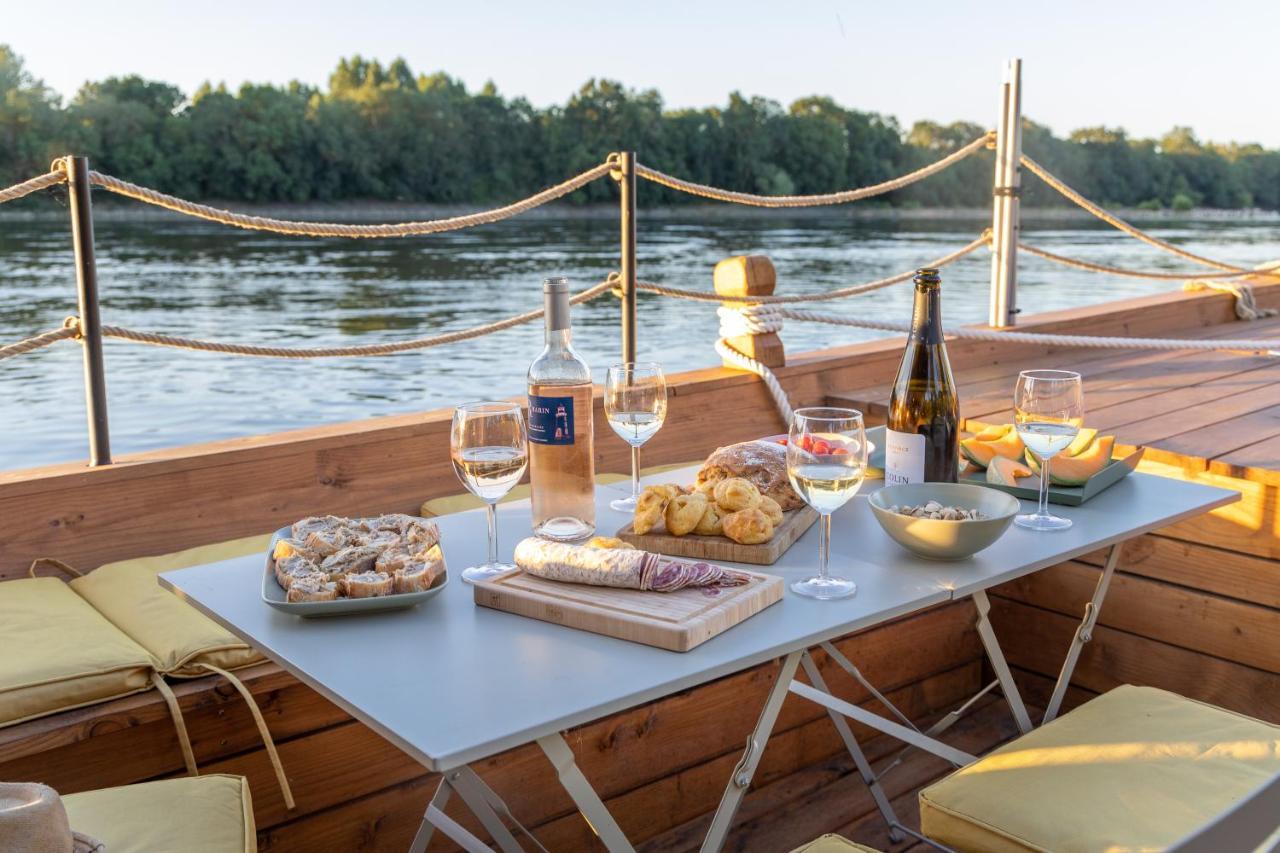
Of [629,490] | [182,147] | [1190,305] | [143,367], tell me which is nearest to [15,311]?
[143,367]

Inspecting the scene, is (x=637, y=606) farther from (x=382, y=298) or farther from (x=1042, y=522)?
(x=382, y=298)

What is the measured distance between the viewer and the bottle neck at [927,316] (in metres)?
1.54

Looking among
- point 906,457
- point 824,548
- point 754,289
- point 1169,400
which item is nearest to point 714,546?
point 824,548

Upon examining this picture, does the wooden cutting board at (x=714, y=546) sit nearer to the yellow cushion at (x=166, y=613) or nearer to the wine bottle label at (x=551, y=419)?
the wine bottle label at (x=551, y=419)

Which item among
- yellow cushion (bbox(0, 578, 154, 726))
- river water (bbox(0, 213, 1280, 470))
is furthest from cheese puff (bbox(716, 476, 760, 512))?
river water (bbox(0, 213, 1280, 470))

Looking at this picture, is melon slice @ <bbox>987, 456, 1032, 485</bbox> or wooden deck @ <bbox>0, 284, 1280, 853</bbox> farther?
wooden deck @ <bbox>0, 284, 1280, 853</bbox>

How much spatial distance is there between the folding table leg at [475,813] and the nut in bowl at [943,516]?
22.7 inches

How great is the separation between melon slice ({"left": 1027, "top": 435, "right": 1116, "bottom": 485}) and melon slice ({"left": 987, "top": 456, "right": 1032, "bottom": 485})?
0.06 feet

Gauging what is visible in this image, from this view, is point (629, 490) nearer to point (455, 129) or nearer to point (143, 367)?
point (143, 367)

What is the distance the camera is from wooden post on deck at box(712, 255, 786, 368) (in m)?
2.88

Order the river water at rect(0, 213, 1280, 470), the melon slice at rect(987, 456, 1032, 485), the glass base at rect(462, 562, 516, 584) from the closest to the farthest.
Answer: the glass base at rect(462, 562, 516, 584) < the melon slice at rect(987, 456, 1032, 485) < the river water at rect(0, 213, 1280, 470)

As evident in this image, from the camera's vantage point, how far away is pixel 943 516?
1.32 metres

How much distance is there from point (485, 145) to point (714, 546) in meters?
31.9

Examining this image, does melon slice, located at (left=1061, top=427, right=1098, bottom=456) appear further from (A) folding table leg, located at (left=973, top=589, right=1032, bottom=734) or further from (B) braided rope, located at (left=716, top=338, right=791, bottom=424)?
(B) braided rope, located at (left=716, top=338, right=791, bottom=424)
